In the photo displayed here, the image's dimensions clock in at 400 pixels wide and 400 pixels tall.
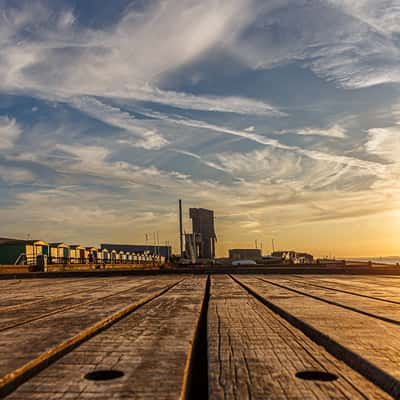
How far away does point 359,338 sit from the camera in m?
2.11

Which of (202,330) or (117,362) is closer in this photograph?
(117,362)

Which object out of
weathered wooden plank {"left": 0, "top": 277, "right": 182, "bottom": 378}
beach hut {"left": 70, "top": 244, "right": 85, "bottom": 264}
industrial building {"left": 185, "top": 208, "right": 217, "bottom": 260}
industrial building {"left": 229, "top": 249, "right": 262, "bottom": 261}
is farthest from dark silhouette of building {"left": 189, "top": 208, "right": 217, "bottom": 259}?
weathered wooden plank {"left": 0, "top": 277, "right": 182, "bottom": 378}

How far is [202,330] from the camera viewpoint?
2773 mm

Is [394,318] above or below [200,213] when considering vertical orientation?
below

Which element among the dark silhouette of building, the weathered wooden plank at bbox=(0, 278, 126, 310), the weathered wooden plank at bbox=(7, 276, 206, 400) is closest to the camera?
the weathered wooden plank at bbox=(7, 276, 206, 400)

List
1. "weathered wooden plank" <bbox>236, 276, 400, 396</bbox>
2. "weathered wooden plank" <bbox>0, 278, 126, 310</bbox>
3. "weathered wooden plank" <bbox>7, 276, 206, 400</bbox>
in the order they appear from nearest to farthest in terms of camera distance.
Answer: "weathered wooden plank" <bbox>7, 276, 206, 400</bbox>, "weathered wooden plank" <bbox>236, 276, 400, 396</bbox>, "weathered wooden plank" <bbox>0, 278, 126, 310</bbox>

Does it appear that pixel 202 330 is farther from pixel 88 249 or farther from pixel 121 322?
pixel 88 249

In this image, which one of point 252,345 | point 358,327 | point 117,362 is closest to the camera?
point 117,362

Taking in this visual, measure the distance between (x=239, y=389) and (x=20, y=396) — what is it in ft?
2.05

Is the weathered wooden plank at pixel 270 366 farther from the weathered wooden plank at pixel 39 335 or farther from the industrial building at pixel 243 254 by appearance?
the industrial building at pixel 243 254

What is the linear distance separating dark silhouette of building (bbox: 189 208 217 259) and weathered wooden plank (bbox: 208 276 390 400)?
122977 millimetres

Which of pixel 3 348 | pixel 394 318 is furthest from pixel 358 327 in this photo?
pixel 3 348

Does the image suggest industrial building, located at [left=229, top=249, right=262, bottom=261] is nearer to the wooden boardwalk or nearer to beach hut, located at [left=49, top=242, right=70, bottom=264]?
beach hut, located at [left=49, top=242, right=70, bottom=264]

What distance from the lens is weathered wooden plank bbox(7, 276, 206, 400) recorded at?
4.50 ft
